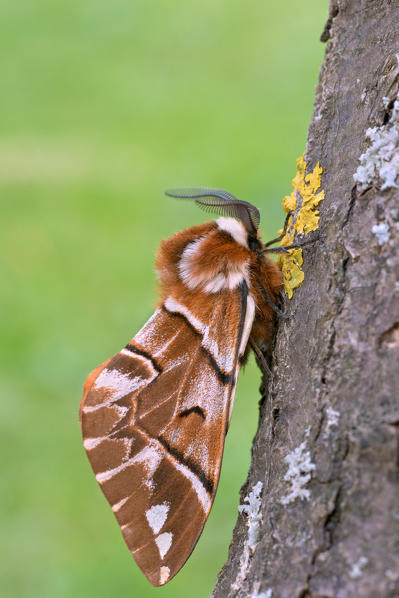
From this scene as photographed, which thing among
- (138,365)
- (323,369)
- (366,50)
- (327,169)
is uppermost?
(366,50)

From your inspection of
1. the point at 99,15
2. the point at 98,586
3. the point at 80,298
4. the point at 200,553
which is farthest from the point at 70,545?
the point at 99,15

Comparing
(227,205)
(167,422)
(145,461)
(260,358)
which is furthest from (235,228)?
(145,461)

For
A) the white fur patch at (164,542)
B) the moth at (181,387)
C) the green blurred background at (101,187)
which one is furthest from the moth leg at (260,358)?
the green blurred background at (101,187)

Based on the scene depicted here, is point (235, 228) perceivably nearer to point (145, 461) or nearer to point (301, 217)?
point (301, 217)

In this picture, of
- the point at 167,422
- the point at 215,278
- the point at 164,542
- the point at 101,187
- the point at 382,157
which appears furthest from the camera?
the point at 101,187

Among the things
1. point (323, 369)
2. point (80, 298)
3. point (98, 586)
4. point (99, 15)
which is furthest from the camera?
point (99, 15)

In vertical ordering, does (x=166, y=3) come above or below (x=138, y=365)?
above

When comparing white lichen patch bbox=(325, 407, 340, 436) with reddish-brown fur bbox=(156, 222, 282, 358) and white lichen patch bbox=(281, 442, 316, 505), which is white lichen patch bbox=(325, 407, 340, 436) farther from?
reddish-brown fur bbox=(156, 222, 282, 358)

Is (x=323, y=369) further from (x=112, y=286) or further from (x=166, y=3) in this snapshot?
(x=166, y=3)
